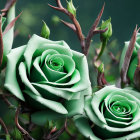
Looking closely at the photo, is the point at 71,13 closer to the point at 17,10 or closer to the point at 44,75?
the point at 44,75

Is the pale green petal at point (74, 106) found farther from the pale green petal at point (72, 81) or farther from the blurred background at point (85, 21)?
the blurred background at point (85, 21)

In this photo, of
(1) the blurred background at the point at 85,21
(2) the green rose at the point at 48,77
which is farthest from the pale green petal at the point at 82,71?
(1) the blurred background at the point at 85,21

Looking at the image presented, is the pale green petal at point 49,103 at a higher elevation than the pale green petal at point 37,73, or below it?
below

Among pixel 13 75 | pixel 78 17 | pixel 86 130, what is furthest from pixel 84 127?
pixel 78 17

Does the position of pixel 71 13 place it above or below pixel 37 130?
above

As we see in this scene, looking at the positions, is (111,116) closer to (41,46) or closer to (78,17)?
(41,46)

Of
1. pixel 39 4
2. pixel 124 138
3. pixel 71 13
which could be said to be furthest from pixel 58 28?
pixel 124 138

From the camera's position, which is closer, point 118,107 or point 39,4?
point 118,107
